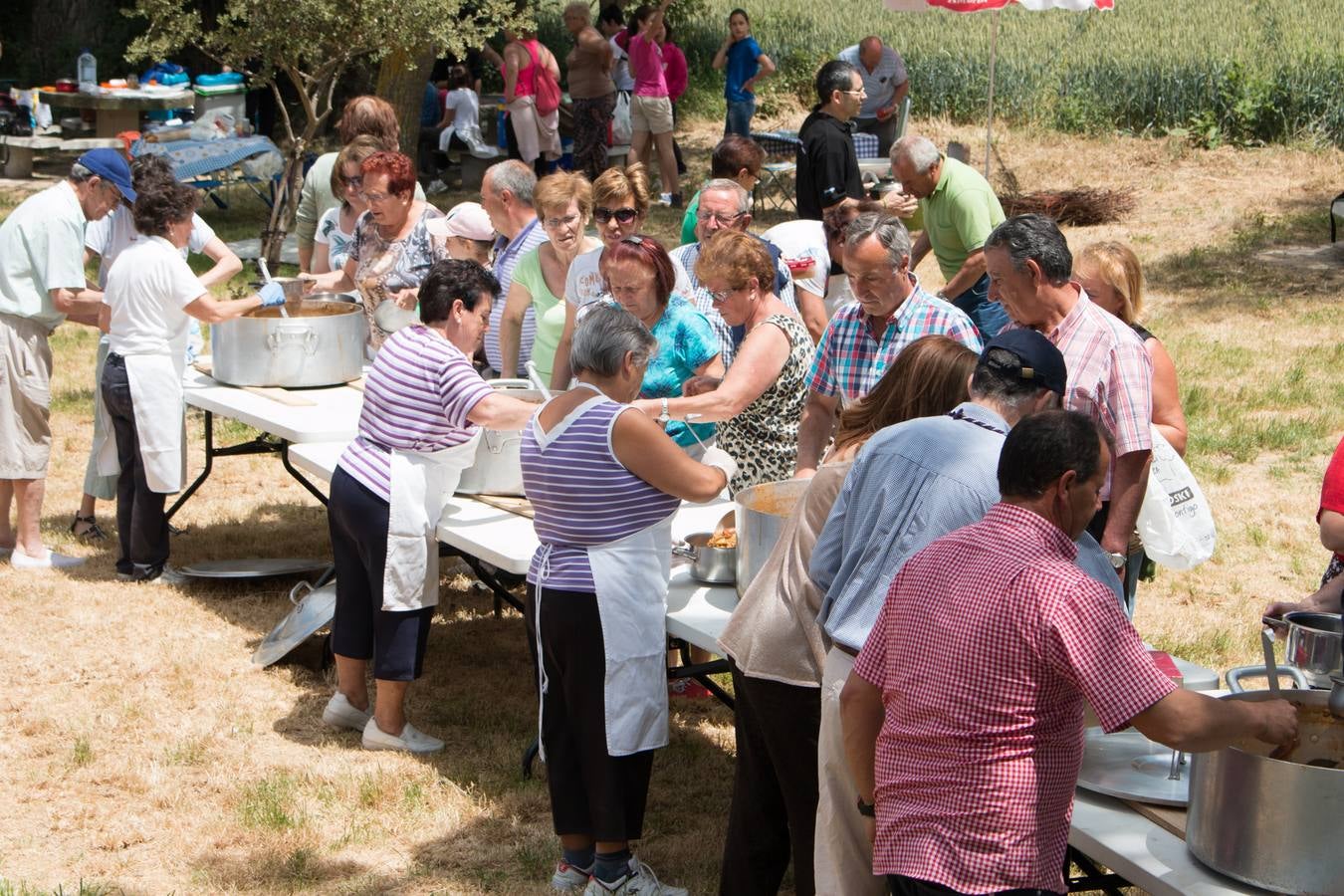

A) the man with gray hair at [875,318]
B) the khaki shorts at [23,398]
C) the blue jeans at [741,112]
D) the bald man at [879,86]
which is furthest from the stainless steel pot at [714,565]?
the blue jeans at [741,112]

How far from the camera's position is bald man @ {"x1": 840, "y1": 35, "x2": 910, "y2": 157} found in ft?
44.5

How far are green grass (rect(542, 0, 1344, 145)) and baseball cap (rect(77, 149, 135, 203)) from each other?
12.7m

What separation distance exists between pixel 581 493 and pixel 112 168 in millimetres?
3297

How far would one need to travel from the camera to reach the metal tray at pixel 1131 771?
2656 mm

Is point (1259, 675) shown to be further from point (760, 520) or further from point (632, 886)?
point (632, 886)

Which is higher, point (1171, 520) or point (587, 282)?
point (587, 282)

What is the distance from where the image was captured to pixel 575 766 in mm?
3799

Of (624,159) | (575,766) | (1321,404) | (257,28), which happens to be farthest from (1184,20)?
(575,766)

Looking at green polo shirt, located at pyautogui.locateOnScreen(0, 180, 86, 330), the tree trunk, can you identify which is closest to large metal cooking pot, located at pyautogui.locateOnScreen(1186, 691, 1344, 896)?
green polo shirt, located at pyautogui.locateOnScreen(0, 180, 86, 330)

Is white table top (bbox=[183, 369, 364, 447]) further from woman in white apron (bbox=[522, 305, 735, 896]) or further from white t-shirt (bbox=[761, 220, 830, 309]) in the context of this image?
woman in white apron (bbox=[522, 305, 735, 896])

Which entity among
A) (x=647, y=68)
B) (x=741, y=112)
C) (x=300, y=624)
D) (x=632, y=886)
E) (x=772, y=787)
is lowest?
(x=632, y=886)

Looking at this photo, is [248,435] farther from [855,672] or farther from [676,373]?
[855,672]

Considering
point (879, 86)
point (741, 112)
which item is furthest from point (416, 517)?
point (741, 112)

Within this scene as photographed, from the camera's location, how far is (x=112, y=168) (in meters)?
5.91
